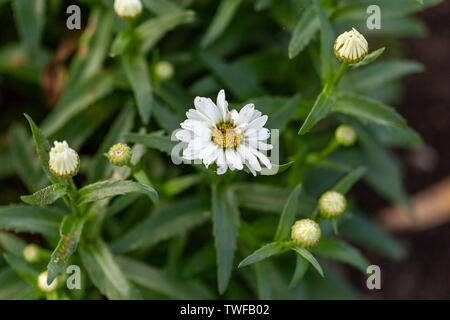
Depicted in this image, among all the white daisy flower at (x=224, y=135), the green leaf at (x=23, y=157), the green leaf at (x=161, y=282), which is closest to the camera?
the white daisy flower at (x=224, y=135)

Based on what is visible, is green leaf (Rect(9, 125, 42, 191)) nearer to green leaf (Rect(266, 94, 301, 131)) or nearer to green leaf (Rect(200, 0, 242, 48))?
green leaf (Rect(200, 0, 242, 48))

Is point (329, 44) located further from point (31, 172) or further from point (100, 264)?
point (31, 172)

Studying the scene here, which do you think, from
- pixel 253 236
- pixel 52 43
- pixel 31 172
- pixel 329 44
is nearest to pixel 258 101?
pixel 329 44

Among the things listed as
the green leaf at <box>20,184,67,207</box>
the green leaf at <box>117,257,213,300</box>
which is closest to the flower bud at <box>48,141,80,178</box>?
the green leaf at <box>20,184,67,207</box>

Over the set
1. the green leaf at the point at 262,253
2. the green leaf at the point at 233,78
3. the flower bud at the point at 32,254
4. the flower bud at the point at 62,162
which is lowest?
the green leaf at the point at 262,253

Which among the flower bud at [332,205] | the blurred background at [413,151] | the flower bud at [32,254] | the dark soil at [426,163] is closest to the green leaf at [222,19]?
the blurred background at [413,151]

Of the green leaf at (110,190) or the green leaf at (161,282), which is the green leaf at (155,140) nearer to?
the green leaf at (110,190)

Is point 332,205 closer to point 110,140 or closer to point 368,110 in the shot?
point 368,110
